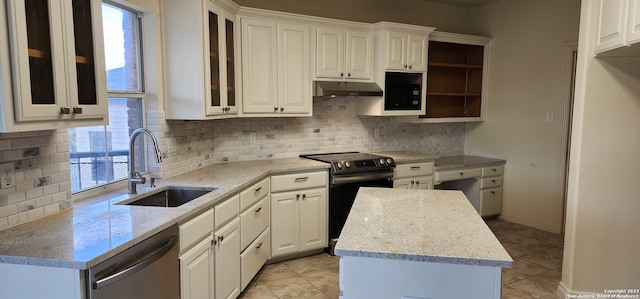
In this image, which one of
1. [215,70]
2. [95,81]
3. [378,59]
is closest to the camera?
[95,81]

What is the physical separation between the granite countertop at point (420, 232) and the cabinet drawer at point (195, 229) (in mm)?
827

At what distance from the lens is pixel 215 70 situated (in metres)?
2.97

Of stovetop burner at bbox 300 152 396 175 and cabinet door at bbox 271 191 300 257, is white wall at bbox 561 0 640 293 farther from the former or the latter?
cabinet door at bbox 271 191 300 257

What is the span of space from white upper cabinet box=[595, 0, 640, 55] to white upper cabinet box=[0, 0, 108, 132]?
104 inches

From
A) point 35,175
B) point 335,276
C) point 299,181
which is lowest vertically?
point 335,276

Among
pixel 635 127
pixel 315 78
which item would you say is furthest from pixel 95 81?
pixel 635 127

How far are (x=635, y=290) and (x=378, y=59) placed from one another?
2769mm

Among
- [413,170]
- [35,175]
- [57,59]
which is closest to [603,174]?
[413,170]

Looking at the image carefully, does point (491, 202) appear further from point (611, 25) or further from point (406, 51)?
point (611, 25)

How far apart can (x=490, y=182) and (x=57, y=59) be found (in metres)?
4.39

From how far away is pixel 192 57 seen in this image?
2783 mm

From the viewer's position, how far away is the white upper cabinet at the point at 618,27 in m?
2.03

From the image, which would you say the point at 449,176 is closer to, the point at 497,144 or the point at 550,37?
the point at 497,144

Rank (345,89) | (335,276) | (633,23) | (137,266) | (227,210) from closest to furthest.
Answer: (137,266) → (633,23) → (227,210) → (335,276) → (345,89)
